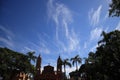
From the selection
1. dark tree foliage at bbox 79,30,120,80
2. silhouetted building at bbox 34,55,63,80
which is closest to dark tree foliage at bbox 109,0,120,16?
dark tree foliage at bbox 79,30,120,80

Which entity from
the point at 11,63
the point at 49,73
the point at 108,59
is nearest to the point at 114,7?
the point at 108,59

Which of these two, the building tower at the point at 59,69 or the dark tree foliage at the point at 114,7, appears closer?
the dark tree foliage at the point at 114,7

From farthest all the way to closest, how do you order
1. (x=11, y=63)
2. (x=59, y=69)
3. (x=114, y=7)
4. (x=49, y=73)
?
1. (x=59, y=69)
2. (x=49, y=73)
3. (x=11, y=63)
4. (x=114, y=7)

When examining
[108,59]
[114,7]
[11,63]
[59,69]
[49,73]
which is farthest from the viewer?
[59,69]

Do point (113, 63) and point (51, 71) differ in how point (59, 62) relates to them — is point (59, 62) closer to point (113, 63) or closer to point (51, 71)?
point (51, 71)

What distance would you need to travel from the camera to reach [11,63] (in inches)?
1793

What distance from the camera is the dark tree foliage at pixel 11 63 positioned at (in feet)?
143

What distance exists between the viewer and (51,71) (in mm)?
63438

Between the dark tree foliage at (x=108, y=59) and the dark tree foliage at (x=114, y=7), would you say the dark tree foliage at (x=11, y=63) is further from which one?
the dark tree foliage at (x=114, y=7)

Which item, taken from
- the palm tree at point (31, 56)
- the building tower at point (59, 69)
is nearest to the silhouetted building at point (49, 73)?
the building tower at point (59, 69)

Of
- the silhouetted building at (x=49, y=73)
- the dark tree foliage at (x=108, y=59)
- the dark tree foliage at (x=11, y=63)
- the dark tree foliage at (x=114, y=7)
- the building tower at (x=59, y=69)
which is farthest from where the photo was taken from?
the building tower at (x=59, y=69)

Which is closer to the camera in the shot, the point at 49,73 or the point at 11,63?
the point at 11,63

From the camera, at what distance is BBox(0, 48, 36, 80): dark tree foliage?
43625 millimetres

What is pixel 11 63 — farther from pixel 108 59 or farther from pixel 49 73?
pixel 108 59
